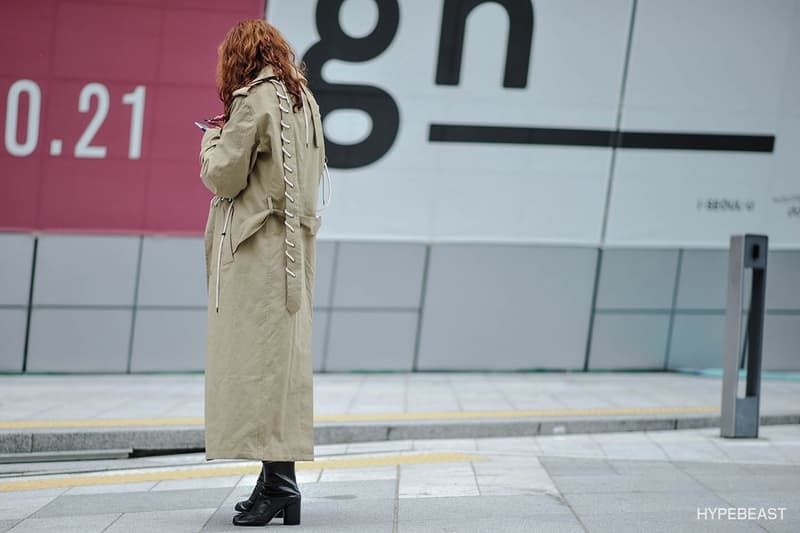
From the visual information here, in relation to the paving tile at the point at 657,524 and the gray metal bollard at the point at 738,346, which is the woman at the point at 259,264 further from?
the gray metal bollard at the point at 738,346

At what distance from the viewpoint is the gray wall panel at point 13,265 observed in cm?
861

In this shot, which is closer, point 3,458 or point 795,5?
point 3,458

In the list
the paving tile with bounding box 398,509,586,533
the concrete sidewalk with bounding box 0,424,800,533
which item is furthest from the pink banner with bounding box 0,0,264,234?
the paving tile with bounding box 398,509,586,533

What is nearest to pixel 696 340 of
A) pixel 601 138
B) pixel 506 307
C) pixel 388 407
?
pixel 506 307

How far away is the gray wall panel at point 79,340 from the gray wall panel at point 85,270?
11cm

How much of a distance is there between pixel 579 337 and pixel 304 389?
19.7 feet

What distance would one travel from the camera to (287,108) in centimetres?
384

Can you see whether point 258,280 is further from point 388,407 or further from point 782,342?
point 782,342

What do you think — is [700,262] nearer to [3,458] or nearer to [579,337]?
[579,337]

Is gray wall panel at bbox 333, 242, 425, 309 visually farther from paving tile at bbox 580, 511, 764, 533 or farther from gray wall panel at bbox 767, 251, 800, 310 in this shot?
paving tile at bbox 580, 511, 764, 533

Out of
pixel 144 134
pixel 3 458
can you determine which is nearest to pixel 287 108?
pixel 3 458

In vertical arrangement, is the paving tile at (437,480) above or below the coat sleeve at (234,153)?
below

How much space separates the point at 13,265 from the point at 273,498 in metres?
5.50

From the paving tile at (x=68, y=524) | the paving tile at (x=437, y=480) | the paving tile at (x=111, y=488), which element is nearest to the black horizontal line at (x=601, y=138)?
the paving tile at (x=437, y=480)
